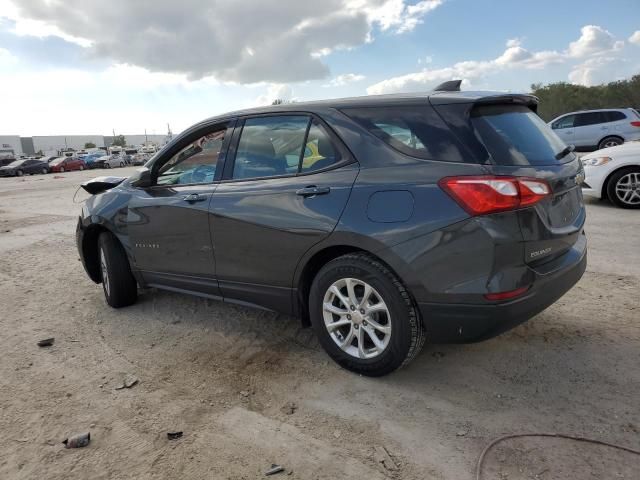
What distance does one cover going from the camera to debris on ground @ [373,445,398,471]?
2369 millimetres

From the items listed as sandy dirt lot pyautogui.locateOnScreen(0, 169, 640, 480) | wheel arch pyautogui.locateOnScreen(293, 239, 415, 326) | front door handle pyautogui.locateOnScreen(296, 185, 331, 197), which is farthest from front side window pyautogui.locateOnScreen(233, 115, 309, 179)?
sandy dirt lot pyautogui.locateOnScreen(0, 169, 640, 480)

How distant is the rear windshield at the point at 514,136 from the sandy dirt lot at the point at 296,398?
4.36 feet

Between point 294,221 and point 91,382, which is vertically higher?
point 294,221

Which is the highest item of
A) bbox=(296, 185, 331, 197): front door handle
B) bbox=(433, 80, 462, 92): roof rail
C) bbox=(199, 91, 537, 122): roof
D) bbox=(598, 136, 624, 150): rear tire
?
bbox=(433, 80, 462, 92): roof rail

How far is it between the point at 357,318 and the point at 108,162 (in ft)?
173

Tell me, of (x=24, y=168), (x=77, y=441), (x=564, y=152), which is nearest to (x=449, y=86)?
(x=564, y=152)

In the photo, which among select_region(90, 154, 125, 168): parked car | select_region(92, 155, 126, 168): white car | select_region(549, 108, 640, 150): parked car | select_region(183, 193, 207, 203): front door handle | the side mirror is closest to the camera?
select_region(183, 193, 207, 203): front door handle

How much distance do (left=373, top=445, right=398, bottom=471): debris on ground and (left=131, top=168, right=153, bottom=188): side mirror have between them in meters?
2.93

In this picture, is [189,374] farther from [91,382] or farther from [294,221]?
[294,221]

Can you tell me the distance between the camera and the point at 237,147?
373 cm

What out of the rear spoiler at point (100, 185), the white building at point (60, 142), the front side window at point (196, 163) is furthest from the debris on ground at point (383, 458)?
the white building at point (60, 142)

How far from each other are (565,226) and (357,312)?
135cm

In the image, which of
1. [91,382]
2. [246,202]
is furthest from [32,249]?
[246,202]

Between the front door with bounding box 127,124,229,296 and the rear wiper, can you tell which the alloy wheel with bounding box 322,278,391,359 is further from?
the rear wiper
